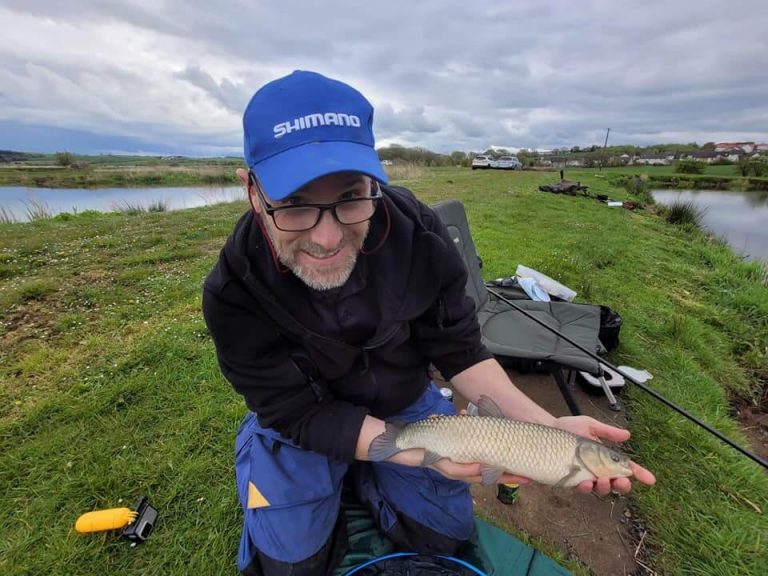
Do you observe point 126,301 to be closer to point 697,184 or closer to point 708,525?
point 708,525

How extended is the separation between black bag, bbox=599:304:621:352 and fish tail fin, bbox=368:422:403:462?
257 cm

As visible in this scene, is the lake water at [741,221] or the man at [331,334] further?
the lake water at [741,221]

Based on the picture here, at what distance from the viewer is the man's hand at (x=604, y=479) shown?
146cm

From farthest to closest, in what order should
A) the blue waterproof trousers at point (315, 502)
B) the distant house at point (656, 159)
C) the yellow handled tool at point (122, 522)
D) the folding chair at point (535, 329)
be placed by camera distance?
the distant house at point (656, 159) → the folding chair at point (535, 329) → the yellow handled tool at point (122, 522) → the blue waterproof trousers at point (315, 502)

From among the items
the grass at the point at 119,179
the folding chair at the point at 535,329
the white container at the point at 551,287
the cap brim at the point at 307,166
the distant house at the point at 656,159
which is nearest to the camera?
the cap brim at the point at 307,166

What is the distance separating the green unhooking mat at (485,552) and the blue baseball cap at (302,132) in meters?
1.54

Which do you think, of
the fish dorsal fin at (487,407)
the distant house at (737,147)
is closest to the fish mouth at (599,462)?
the fish dorsal fin at (487,407)

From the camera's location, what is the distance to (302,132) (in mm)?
1306

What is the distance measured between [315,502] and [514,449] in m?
0.86

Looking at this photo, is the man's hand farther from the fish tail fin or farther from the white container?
the white container

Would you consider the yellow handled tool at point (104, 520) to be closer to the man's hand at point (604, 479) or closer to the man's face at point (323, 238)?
the man's face at point (323, 238)

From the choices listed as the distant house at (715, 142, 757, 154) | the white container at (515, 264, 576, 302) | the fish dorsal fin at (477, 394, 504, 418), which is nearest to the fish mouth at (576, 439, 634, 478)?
the fish dorsal fin at (477, 394, 504, 418)

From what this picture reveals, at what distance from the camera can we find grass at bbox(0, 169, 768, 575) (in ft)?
5.91

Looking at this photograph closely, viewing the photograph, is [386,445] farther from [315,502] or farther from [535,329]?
[535,329]
